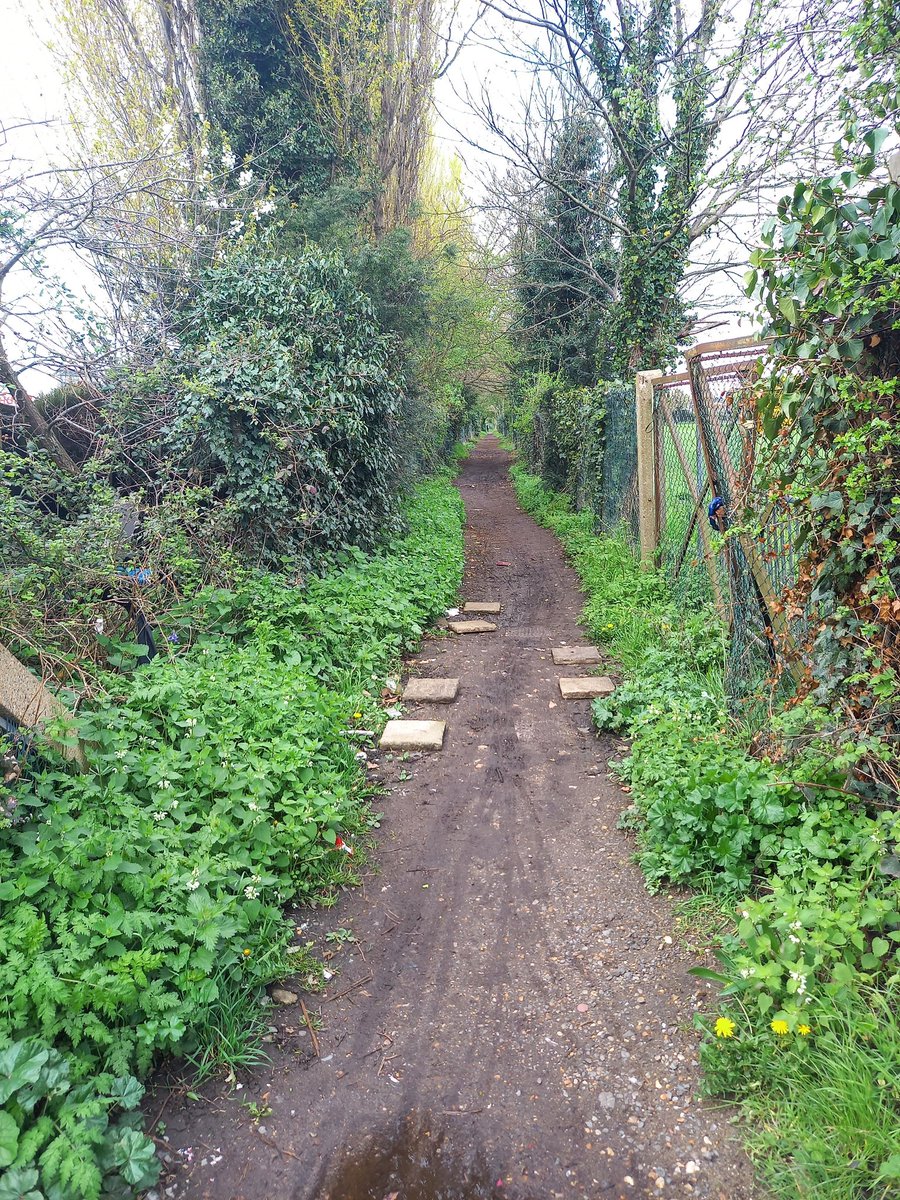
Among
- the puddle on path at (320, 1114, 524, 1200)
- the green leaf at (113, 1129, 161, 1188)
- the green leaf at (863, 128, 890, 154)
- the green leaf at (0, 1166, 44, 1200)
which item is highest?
the green leaf at (863, 128, 890, 154)

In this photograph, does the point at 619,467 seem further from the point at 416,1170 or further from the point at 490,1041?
the point at 416,1170

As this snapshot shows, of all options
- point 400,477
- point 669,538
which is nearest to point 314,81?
point 400,477

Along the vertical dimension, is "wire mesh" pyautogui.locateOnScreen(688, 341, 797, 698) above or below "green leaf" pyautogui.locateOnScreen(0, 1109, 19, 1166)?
above

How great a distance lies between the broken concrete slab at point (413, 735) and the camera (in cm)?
466

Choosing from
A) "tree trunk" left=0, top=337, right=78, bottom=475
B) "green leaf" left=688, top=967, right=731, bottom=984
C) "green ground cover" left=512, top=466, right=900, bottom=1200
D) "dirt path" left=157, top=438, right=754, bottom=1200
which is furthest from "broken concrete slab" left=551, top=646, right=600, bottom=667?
"tree trunk" left=0, top=337, right=78, bottom=475

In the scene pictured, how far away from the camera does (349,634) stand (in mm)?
5723

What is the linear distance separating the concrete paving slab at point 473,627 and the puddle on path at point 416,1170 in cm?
523

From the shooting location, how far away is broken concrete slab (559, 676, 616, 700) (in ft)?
17.1

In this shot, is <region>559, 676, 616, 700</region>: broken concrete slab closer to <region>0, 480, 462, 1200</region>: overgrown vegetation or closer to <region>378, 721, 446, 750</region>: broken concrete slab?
<region>378, 721, 446, 750</region>: broken concrete slab

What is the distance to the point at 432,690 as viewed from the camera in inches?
217

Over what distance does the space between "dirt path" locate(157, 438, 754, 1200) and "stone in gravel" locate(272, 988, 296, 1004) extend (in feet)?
0.21

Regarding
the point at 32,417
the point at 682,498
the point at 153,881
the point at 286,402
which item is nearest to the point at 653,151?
the point at 682,498

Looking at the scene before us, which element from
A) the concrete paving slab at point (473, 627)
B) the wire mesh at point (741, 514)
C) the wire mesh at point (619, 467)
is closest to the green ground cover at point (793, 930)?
the wire mesh at point (741, 514)

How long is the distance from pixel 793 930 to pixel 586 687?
125 inches
